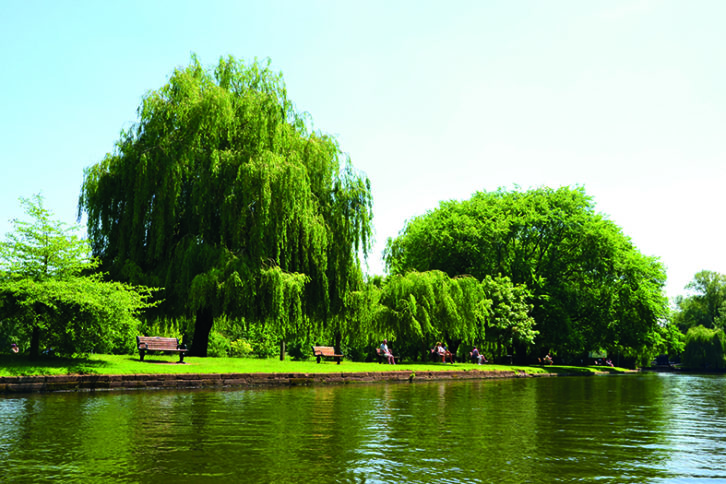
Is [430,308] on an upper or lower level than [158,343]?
upper

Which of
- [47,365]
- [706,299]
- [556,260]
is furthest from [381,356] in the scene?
[706,299]

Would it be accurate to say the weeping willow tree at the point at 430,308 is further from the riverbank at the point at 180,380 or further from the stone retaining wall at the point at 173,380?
the stone retaining wall at the point at 173,380

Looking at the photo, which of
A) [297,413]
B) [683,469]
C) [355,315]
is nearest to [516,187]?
[355,315]

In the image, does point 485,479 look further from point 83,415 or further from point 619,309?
point 619,309

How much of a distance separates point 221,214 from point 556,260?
3485cm

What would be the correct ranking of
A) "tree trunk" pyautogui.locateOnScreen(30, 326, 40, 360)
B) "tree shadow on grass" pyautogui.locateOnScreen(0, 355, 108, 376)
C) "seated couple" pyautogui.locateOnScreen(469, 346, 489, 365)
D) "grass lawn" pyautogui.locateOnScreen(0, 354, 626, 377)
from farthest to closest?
"seated couple" pyautogui.locateOnScreen(469, 346, 489, 365), "tree trunk" pyautogui.locateOnScreen(30, 326, 40, 360), "grass lawn" pyautogui.locateOnScreen(0, 354, 626, 377), "tree shadow on grass" pyautogui.locateOnScreen(0, 355, 108, 376)

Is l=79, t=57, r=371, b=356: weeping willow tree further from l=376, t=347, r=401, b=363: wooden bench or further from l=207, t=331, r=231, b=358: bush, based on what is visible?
l=207, t=331, r=231, b=358: bush

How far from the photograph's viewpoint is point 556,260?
174ft

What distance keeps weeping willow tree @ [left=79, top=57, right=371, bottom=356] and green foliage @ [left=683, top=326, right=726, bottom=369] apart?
62.1 meters

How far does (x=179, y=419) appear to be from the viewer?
11.4 metres

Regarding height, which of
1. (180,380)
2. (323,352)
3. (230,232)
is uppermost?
(230,232)

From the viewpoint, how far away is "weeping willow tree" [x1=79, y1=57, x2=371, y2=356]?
81.8 feet

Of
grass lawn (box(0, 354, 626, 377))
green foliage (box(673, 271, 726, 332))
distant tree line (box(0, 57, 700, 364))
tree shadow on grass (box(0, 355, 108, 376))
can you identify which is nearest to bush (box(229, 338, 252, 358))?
distant tree line (box(0, 57, 700, 364))

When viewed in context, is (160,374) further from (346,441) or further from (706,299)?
(706,299)
